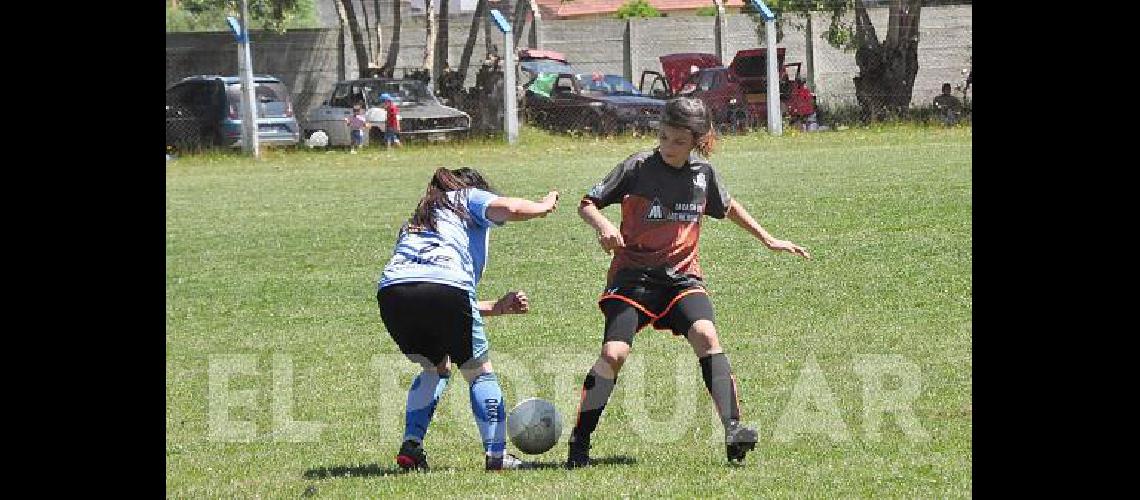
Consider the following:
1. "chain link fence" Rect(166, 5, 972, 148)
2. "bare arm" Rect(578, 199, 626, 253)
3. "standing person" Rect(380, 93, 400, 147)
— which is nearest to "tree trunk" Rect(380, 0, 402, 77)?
"chain link fence" Rect(166, 5, 972, 148)

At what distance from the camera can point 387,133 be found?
2875 centimetres

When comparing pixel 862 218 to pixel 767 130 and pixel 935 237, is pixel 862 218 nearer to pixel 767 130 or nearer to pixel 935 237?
pixel 935 237

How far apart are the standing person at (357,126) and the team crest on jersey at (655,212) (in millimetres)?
22619

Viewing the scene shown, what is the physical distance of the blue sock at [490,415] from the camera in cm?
662

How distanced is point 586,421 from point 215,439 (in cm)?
209

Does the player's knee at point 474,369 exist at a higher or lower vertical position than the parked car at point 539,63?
lower

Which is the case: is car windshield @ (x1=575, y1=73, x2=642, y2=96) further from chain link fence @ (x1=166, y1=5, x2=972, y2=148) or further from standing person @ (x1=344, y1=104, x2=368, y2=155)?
standing person @ (x1=344, y1=104, x2=368, y2=155)

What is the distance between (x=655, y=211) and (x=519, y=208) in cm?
59

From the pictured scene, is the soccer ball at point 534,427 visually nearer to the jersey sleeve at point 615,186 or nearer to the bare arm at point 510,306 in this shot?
the bare arm at point 510,306

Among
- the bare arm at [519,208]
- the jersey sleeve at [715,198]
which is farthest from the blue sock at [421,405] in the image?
the jersey sleeve at [715,198]

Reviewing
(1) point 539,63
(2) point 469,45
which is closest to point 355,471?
(2) point 469,45

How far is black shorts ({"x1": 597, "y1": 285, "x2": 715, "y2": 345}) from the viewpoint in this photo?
6660 millimetres

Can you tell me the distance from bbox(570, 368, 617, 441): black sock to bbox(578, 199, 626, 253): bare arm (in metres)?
0.56
